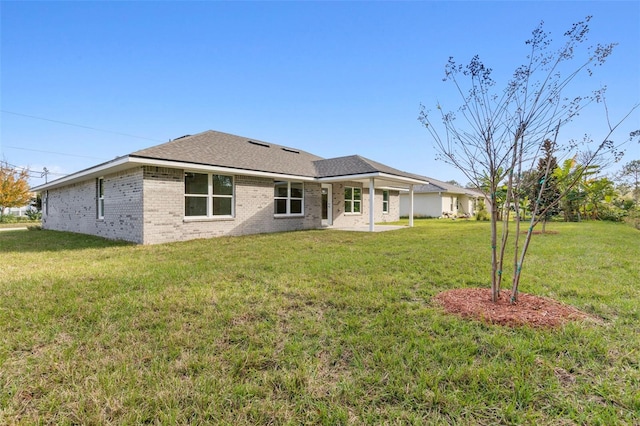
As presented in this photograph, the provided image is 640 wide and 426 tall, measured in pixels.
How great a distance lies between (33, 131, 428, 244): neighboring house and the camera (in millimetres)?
10086

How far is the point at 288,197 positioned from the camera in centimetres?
1472

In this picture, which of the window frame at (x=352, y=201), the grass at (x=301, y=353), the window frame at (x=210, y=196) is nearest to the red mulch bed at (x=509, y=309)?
the grass at (x=301, y=353)

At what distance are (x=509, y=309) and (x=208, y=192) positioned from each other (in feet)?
35.1

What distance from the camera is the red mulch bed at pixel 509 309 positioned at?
3.38 metres

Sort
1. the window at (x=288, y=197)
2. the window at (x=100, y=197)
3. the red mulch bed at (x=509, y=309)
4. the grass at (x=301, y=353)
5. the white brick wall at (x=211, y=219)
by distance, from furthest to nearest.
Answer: the window at (x=288, y=197) < the window at (x=100, y=197) < the white brick wall at (x=211, y=219) < the red mulch bed at (x=509, y=309) < the grass at (x=301, y=353)

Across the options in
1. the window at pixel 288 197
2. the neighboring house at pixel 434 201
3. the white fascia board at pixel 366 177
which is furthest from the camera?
the neighboring house at pixel 434 201

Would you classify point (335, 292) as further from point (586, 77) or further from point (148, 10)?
point (148, 10)

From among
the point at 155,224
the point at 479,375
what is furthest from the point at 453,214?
the point at 479,375

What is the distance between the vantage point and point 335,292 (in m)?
4.59

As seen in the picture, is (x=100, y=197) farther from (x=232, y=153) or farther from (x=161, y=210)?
(x=232, y=153)

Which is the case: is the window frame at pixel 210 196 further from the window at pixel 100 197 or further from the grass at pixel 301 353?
the grass at pixel 301 353

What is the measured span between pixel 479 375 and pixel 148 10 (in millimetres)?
13805

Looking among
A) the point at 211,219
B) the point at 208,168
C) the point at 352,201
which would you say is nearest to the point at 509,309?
the point at 208,168

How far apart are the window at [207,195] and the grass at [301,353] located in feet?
19.0
